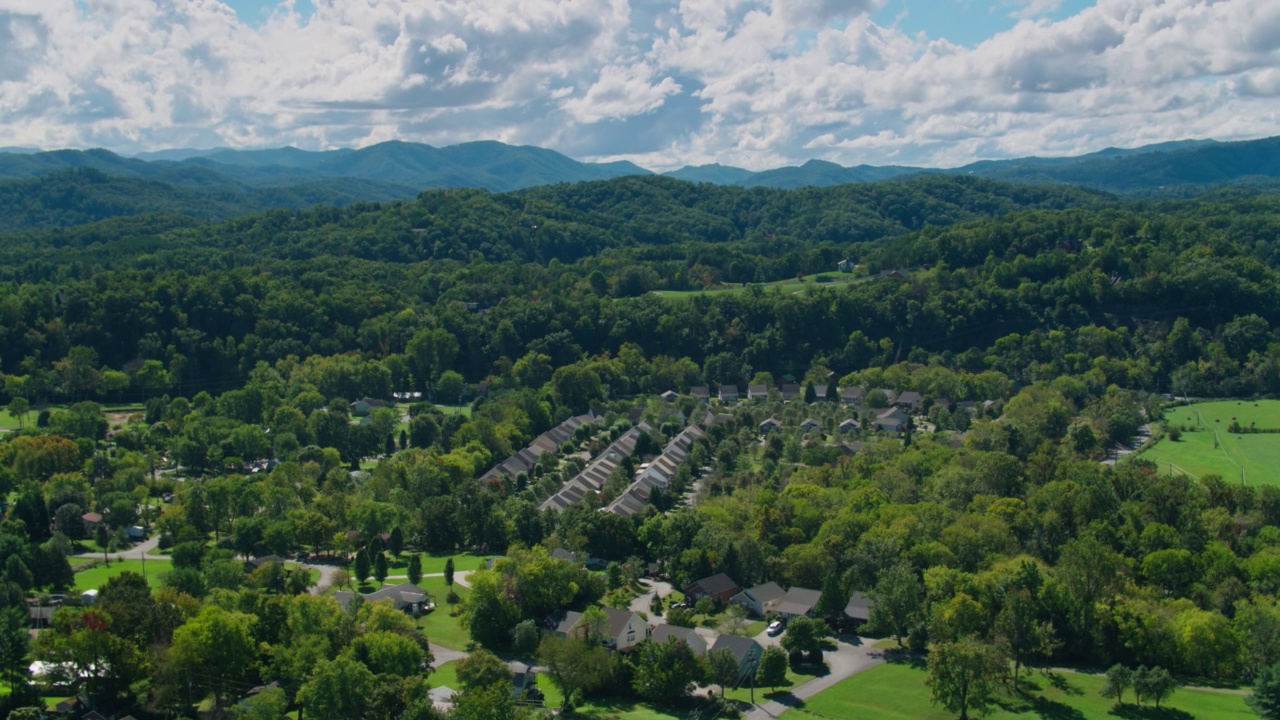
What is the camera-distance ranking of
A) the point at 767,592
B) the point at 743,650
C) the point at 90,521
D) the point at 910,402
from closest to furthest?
the point at 743,650 → the point at 767,592 → the point at 90,521 → the point at 910,402

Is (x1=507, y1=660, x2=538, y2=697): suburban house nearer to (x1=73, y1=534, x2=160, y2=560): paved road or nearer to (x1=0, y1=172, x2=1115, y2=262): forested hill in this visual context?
(x1=73, y1=534, x2=160, y2=560): paved road

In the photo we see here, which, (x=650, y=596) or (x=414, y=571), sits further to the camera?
(x=414, y=571)

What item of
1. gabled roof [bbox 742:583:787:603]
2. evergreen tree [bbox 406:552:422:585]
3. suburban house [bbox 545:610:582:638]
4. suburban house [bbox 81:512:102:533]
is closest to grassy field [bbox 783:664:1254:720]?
gabled roof [bbox 742:583:787:603]

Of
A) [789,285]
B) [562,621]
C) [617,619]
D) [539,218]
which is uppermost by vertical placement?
[539,218]

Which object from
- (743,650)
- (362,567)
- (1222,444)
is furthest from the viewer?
(1222,444)

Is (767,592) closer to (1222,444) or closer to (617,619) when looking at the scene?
(617,619)

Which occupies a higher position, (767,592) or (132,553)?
(767,592)

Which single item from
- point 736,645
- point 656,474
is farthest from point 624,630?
point 656,474

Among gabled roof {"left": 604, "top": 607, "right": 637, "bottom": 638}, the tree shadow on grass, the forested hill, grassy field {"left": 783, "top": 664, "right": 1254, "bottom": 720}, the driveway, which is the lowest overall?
the driveway
